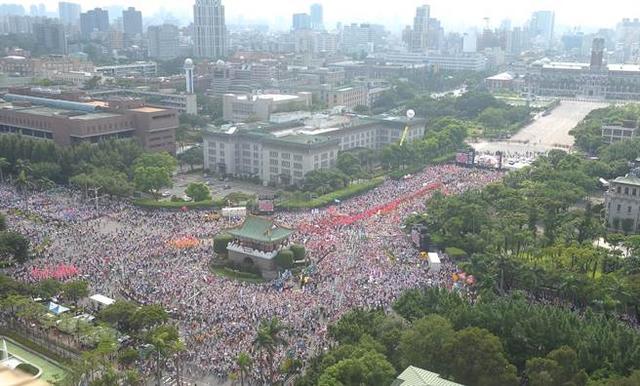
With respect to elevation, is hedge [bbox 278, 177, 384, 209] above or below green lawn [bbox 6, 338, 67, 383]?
above

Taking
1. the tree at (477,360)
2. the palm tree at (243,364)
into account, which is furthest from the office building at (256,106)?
the tree at (477,360)

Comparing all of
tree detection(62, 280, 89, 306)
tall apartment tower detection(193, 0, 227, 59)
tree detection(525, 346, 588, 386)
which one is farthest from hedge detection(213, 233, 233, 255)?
tall apartment tower detection(193, 0, 227, 59)

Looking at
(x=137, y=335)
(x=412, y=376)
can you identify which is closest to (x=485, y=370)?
(x=412, y=376)

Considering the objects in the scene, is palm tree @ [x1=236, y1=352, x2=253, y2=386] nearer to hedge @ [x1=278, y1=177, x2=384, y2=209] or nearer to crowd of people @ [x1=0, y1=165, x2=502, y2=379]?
crowd of people @ [x1=0, y1=165, x2=502, y2=379]

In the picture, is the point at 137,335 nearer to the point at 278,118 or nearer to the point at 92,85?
the point at 278,118

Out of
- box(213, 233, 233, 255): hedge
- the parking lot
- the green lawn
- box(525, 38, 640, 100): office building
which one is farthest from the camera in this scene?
box(525, 38, 640, 100): office building

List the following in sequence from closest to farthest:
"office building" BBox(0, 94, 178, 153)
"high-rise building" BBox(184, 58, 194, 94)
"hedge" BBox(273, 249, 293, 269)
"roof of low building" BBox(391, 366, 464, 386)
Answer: "roof of low building" BBox(391, 366, 464, 386)
"hedge" BBox(273, 249, 293, 269)
"office building" BBox(0, 94, 178, 153)
"high-rise building" BBox(184, 58, 194, 94)
